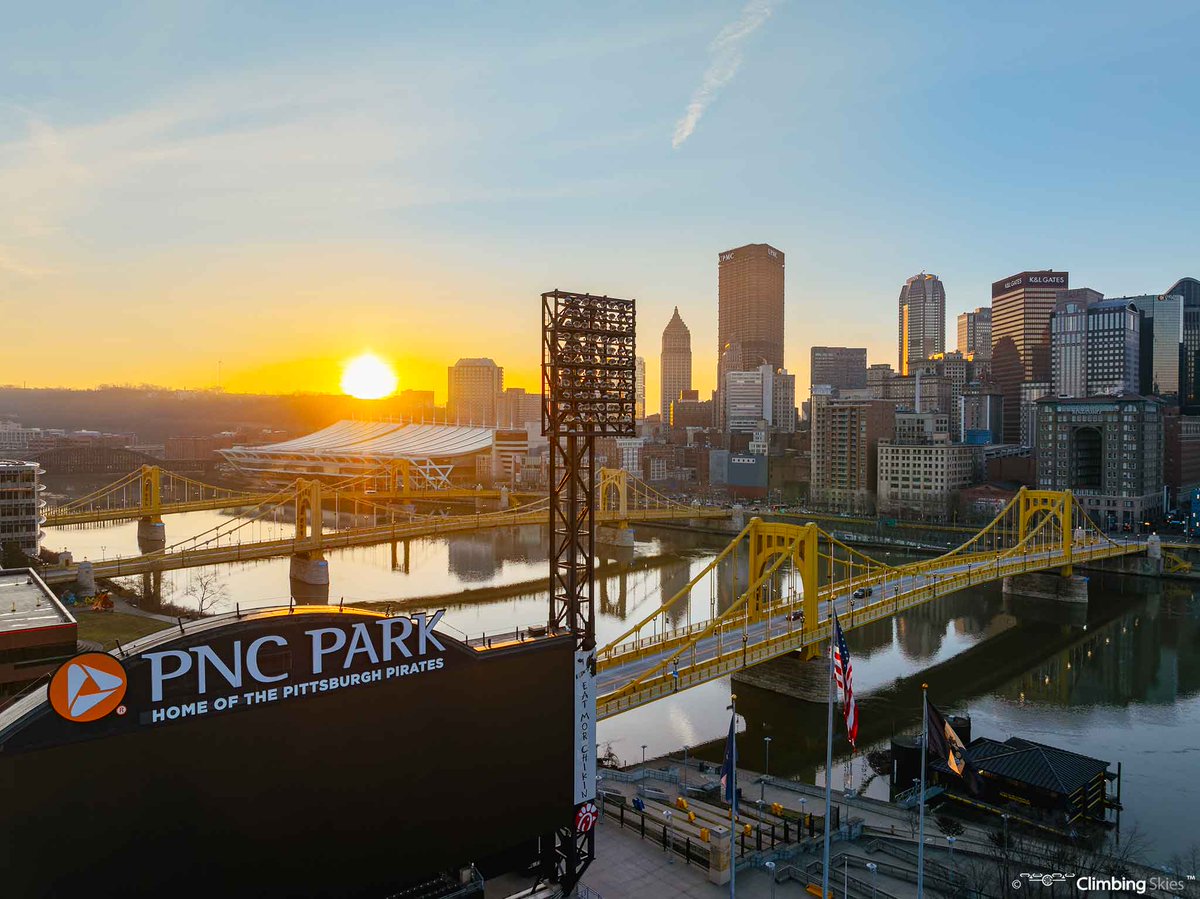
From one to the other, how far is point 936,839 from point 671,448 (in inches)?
3959

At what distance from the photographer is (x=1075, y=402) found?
65625mm

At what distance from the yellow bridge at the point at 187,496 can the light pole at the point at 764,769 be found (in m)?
40.0

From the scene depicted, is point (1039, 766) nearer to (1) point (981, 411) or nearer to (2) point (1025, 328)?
(1) point (981, 411)

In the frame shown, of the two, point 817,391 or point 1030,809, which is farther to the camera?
point 817,391

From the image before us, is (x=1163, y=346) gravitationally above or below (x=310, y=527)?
above

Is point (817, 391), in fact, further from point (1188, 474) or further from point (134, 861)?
point (134, 861)

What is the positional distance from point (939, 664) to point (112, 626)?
29.9 meters

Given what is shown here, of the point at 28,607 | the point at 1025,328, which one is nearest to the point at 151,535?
the point at 28,607

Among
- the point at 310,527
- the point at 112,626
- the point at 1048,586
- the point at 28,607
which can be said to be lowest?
the point at 1048,586

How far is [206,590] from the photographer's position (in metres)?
41.4

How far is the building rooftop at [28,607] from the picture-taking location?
20.5 m

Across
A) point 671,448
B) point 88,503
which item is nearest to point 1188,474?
point 671,448

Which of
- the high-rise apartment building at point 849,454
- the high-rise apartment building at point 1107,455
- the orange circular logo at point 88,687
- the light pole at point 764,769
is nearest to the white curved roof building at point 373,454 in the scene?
the high-rise apartment building at point 849,454

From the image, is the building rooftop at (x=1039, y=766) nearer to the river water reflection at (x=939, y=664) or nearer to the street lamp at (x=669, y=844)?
the river water reflection at (x=939, y=664)
